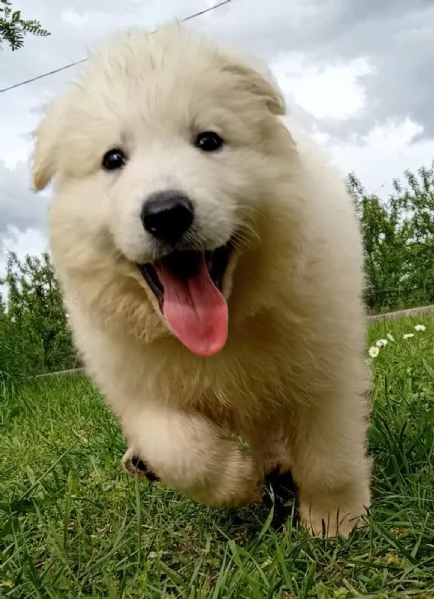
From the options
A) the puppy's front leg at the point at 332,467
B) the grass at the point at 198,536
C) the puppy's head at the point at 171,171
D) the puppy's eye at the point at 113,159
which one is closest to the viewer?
the grass at the point at 198,536

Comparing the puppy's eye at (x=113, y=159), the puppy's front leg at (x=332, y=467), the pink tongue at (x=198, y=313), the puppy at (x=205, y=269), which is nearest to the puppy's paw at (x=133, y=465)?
the puppy at (x=205, y=269)

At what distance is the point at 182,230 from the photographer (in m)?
2.53

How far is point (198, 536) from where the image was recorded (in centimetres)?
308

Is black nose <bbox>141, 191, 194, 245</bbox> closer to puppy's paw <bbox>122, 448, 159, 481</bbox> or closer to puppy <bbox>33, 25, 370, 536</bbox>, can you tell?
puppy <bbox>33, 25, 370, 536</bbox>

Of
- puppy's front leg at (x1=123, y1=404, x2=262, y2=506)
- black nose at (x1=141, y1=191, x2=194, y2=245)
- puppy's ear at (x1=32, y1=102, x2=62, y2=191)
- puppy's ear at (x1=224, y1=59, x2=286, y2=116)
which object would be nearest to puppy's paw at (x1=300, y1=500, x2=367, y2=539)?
puppy's front leg at (x1=123, y1=404, x2=262, y2=506)

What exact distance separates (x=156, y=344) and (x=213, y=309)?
37 cm

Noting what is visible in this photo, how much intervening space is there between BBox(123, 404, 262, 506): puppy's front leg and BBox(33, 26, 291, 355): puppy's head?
0.35m

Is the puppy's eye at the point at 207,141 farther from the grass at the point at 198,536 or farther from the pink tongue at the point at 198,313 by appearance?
the grass at the point at 198,536

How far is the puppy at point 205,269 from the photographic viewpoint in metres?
2.65

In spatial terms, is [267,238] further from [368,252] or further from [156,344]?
[368,252]

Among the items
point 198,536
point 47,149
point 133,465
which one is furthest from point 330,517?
point 47,149

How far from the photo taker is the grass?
2453 millimetres

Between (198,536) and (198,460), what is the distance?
439 millimetres

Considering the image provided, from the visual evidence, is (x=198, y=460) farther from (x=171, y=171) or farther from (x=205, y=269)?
(x=171, y=171)
